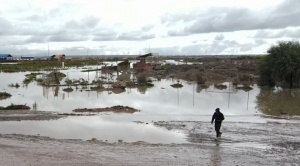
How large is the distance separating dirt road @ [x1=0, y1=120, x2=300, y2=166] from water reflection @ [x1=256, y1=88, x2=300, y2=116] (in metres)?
8.10

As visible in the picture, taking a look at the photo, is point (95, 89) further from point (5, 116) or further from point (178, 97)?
point (5, 116)

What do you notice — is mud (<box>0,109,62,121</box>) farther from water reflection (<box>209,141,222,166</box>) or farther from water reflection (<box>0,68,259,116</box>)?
water reflection (<box>209,141,222,166</box>)

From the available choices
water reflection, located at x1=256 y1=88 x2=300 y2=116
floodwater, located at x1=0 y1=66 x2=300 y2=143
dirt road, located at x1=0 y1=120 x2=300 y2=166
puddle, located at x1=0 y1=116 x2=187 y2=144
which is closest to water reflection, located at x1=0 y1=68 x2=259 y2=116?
floodwater, located at x1=0 y1=66 x2=300 y2=143

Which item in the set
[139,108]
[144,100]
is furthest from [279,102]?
[139,108]

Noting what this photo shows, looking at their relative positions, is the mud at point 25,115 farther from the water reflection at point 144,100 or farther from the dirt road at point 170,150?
the dirt road at point 170,150

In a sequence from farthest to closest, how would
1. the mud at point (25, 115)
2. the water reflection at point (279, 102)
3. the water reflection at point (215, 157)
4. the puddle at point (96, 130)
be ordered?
the water reflection at point (279, 102) < the mud at point (25, 115) < the puddle at point (96, 130) < the water reflection at point (215, 157)

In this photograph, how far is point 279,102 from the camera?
1228 inches

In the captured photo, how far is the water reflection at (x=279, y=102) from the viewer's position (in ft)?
87.2

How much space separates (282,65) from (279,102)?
1250 centimetres

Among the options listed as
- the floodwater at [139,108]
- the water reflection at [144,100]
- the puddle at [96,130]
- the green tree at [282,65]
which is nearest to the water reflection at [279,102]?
the floodwater at [139,108]

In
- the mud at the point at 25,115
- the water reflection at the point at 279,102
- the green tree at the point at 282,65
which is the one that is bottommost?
the mud at the point at 25,115

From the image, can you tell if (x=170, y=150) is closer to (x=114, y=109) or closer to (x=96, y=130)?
(x=96, y=130)

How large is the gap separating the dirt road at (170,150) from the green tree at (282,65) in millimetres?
25378

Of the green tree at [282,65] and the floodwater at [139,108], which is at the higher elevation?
the green tree at [282,65]
